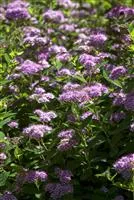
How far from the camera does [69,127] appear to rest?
394 centimetres

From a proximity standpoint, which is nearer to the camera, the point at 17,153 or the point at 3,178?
the point at 3,178

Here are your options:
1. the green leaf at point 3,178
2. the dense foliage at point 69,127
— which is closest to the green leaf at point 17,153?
the dense foliage at point 69,127

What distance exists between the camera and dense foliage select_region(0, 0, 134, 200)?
3.76m

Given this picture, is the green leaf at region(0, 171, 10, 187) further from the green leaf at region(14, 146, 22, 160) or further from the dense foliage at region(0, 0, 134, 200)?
the green leaf at region(14, 146, 22, 160)

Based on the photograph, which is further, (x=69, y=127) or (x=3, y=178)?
(x=69, y=127)

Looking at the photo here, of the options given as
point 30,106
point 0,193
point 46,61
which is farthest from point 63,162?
point 46,61

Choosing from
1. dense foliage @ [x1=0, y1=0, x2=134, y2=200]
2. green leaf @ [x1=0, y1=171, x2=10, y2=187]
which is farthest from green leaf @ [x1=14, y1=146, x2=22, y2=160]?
green leaf @ [x1=0, y1=171, x2=10, y2=187]

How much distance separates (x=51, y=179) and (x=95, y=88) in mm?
662

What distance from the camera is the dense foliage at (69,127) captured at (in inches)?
148

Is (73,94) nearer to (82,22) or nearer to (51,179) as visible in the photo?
(51,179)

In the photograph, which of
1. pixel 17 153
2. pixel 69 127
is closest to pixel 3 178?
pixel 17 153

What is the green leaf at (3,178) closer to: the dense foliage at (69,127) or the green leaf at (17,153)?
the dense foliage at (69,127)

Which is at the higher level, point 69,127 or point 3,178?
point 69,127

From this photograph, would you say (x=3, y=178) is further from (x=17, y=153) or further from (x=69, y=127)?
(x=69, y=127)
